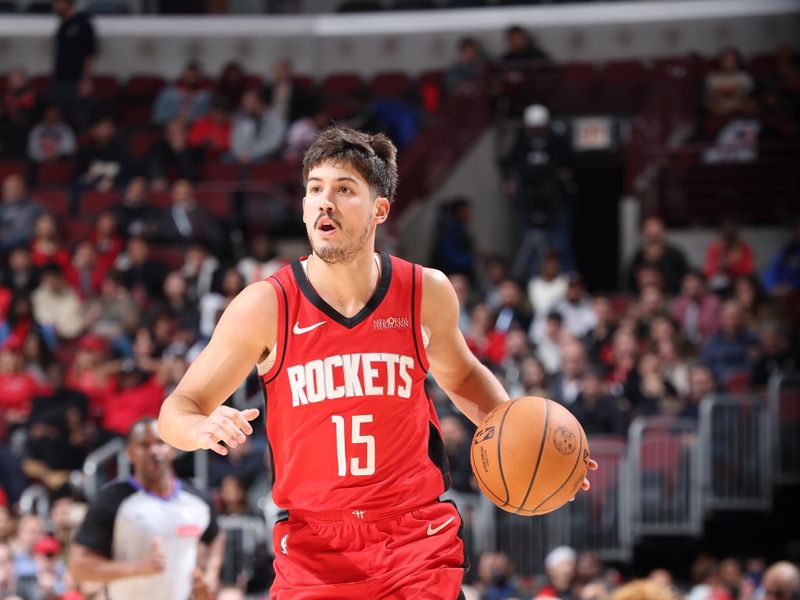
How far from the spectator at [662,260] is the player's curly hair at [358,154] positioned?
8.84 m

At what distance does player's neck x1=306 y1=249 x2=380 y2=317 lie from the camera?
4.57m

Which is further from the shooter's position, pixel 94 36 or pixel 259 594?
pixel 94 36

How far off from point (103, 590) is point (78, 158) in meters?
9.52

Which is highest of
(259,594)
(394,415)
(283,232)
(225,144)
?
(225,144)

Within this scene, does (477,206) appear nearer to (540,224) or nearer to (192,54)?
(540,224)

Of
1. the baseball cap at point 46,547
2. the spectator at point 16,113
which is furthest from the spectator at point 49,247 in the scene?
the baseball cap at point 46,547

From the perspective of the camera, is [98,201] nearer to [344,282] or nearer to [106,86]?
[106,86]

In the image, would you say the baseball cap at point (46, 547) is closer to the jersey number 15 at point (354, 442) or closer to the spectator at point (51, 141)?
the jersey number 15 at point (354, 442)

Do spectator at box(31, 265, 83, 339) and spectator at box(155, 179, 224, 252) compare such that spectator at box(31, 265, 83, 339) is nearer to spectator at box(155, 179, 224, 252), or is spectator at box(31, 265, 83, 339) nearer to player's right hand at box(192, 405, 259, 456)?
spectator at box(155, 179, 224, 252)

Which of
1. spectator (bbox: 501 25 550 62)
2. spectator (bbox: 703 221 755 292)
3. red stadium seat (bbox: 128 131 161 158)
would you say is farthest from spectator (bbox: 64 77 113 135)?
spectator (bbox: 703 221 755 292)

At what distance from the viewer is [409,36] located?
1823 centimetres

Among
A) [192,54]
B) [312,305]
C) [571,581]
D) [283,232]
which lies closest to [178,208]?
[283,232]

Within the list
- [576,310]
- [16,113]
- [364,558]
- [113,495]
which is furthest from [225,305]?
[364,558]

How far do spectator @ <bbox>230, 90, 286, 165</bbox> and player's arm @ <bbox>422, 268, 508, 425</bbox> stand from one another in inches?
447
